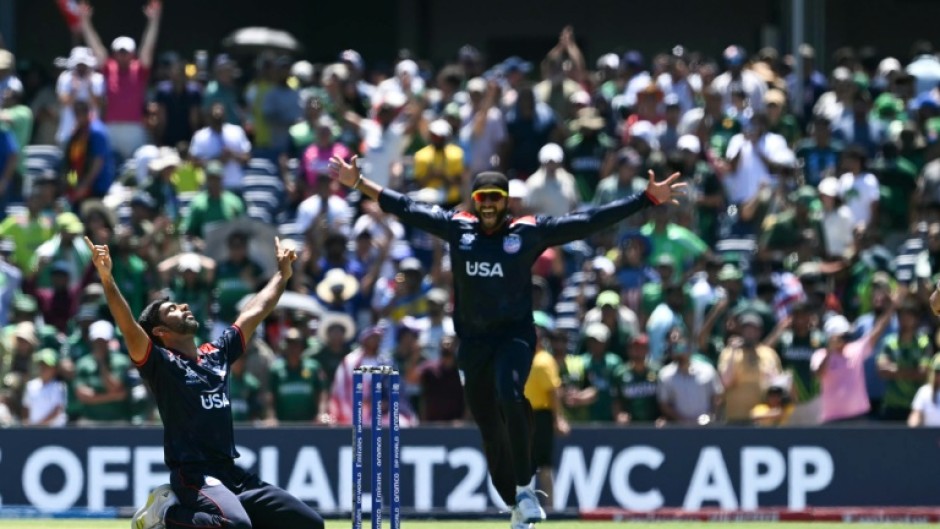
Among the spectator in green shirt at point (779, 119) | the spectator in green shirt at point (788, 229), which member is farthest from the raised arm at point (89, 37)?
the spectator in green shirt at point (788, 229)

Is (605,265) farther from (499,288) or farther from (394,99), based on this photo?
(499,288)

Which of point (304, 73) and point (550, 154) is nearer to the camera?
point (550, 154)

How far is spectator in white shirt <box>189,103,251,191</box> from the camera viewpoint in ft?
68.2

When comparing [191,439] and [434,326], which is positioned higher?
[434,326]

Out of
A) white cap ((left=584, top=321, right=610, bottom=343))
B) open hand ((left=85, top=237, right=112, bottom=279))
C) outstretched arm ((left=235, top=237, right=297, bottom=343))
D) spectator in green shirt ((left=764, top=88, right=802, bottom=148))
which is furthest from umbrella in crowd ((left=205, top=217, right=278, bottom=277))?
open hand ((left=85, top=237, right=112, bottom=279))

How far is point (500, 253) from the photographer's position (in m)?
12.3

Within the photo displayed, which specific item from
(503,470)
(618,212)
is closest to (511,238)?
(618,212)

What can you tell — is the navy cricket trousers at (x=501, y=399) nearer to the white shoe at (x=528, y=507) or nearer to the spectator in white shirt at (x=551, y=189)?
the white shoe at (x=528, y=507)

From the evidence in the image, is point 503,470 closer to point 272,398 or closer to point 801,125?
point 272,398

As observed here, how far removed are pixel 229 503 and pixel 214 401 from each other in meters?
0.61

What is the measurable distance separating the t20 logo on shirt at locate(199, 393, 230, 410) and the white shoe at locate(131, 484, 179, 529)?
50cm

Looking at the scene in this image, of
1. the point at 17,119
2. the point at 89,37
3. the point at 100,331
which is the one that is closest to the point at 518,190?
the point at 100,331

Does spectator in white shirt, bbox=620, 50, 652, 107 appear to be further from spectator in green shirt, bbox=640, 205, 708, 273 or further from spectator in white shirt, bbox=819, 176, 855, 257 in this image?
spectator in white shirt, bbox=819, 176, 855, 257

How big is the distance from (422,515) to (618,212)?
16.5ft
